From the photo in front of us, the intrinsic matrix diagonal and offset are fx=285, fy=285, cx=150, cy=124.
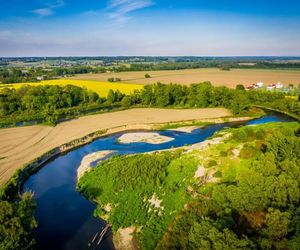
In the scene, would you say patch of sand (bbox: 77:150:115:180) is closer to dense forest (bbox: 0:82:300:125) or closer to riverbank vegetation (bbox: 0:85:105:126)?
riverbank vegetation (bbox: 0:85:105:126)

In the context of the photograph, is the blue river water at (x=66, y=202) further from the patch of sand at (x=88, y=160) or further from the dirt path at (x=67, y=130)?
the dirt path at (x=67, y=130)

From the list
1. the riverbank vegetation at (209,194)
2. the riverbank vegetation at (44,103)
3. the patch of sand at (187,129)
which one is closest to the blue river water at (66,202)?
the riverbank vegetation at (209,194)

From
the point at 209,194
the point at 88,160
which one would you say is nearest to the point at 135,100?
the point at 88,160

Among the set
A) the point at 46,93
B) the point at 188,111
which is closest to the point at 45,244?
the point at 188,111

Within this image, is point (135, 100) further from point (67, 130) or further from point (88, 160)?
point (88, 160)

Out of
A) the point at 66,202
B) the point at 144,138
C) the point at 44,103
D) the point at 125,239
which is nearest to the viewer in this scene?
the point at 125,239
